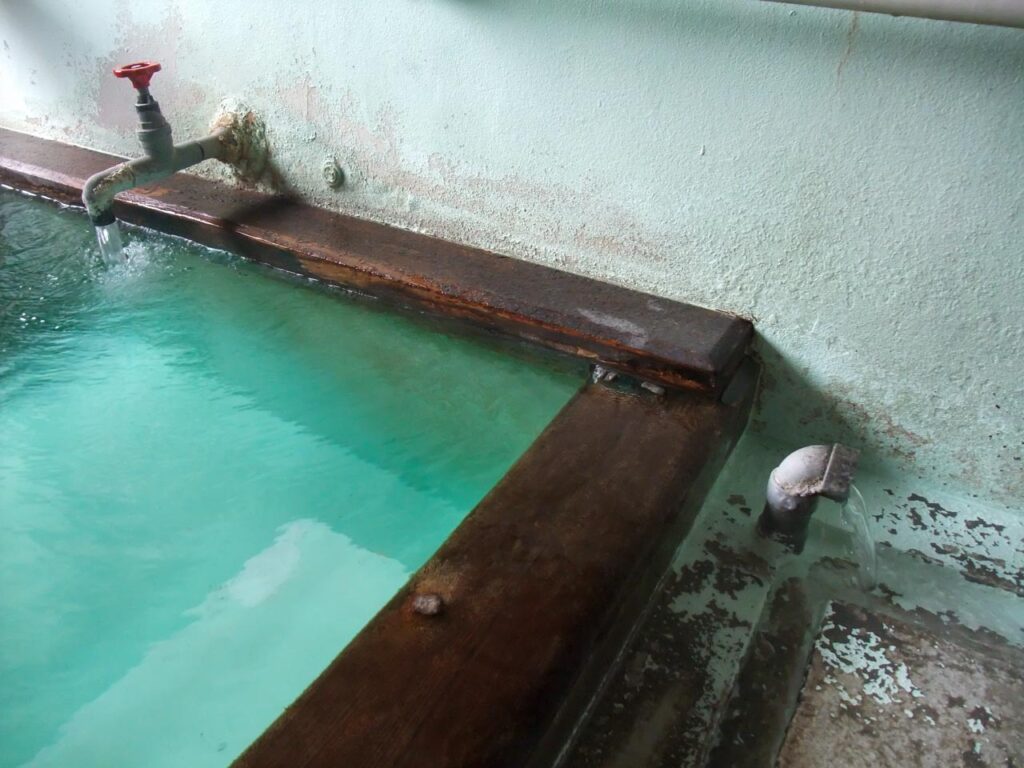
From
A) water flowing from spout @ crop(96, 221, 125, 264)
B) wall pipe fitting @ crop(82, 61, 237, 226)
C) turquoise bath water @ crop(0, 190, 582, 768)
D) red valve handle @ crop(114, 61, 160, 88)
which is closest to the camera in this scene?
turquoise bath water @ crop(0, 190, 582, 768)

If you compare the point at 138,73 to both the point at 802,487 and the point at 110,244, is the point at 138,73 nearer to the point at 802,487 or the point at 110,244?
the point at 110,244

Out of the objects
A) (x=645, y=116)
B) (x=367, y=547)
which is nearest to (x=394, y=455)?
(x=367, y=547)

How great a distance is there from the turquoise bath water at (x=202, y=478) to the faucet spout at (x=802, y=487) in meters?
0.59

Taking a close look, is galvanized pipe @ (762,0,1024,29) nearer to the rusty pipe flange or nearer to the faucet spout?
the faucet spout

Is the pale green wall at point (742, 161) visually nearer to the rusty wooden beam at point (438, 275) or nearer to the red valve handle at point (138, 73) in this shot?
the rusty wooden beam at point (438, 275)

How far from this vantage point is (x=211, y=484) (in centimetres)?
171

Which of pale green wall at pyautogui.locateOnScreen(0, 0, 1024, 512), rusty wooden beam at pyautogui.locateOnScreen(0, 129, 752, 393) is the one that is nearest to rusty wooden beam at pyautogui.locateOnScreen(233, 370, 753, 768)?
rusty wooden beam at pyautogui.locateOnScreen(0, 129, 752, 393)

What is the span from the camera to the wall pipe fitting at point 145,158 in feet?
6.91

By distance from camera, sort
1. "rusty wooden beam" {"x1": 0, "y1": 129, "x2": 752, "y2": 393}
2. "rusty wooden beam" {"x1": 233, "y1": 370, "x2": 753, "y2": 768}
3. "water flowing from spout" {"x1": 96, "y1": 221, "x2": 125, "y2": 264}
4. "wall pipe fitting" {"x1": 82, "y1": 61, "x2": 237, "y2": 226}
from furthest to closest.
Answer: "water flowing from spout" {"x1": 96, "y1": 221, "x2": 125, "y2": 264} → "wall pipe fitting" {"x1": 82, "y1": 61, "x2": 237, "y2": 226} → "rusty wooden beam" {"x1": 0, "y1": 129, "x2": 752, "y2": 393} → "rusty wooden beam" {"x1": 233, "y1": 370, "x2": 753, "y2": 768}

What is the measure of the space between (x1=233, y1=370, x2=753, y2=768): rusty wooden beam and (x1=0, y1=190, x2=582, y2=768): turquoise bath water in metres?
0.28

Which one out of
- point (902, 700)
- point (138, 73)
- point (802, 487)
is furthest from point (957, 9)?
point (138, 73)

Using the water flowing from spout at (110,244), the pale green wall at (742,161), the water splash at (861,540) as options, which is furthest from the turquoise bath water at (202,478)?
the water splash at (861,540)

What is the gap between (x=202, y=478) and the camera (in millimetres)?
1726

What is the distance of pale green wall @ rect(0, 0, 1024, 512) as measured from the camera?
1.47 m
